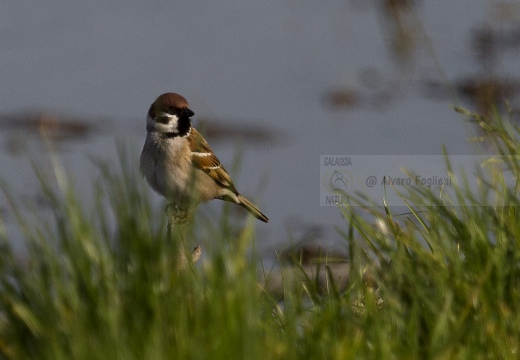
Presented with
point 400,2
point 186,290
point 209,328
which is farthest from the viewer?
point 400,2

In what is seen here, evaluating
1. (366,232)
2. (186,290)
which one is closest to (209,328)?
(186,290)

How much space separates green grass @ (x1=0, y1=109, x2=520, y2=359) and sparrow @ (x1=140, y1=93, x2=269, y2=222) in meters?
2.81

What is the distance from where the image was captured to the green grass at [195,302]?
313 centimetres

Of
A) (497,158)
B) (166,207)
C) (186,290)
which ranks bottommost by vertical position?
(186,290)

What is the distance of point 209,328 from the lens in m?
3.15

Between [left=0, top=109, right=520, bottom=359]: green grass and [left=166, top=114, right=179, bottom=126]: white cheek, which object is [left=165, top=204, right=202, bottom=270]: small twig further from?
[left=166, top=114, right=179, bottom=126]: white cheek

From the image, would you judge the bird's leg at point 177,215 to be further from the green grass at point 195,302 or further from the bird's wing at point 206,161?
→ the bird's wing at point 206,161

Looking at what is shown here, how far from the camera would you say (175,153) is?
22.9ft

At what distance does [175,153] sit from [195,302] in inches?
144

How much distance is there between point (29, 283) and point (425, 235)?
1.62 m

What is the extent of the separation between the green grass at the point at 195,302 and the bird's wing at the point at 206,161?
3.22m

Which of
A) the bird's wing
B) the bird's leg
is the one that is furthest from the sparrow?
the bird's leg

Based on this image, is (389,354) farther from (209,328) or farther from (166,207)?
(166,207)

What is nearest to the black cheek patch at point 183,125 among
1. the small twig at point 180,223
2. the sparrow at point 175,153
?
the sparrow at point 175,153
